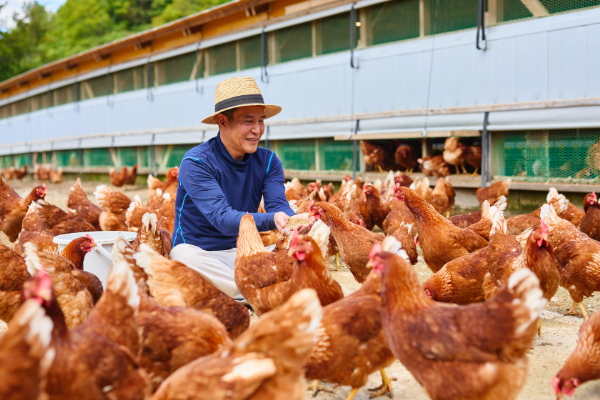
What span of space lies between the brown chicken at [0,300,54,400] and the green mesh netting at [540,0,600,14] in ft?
27.1

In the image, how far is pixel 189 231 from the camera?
13.0 feet

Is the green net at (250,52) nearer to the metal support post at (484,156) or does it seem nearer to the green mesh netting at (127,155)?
the metal support post at (484,156)

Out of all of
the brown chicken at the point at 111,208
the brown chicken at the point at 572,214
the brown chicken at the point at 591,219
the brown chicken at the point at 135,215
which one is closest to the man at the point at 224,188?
the brown chicken at the point at 135,215

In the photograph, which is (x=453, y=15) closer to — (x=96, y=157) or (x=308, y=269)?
(x=308, y=269)

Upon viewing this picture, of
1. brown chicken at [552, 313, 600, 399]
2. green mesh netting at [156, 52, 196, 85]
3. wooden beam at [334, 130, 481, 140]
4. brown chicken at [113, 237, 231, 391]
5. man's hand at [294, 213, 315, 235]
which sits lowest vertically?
brown chicken at [552, 313, 600, 399]

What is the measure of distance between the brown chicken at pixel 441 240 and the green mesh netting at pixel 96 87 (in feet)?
56.8

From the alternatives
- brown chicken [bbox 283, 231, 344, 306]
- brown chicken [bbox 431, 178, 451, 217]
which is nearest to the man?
brown chicken [bbox 283, 231, 344, 306]

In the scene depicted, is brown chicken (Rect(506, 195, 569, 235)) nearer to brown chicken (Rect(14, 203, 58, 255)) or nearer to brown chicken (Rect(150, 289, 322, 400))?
brown chicken (Rect(150, 289, 322, 400))

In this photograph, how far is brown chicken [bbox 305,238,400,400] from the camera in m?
2.54

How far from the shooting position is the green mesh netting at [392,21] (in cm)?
945

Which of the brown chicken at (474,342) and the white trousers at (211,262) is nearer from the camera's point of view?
the brown chicken at (474,342)

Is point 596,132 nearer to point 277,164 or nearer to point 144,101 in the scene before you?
point 277,164

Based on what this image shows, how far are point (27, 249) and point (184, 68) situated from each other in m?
13.2

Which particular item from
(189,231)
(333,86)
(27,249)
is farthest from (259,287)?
(333,86)
